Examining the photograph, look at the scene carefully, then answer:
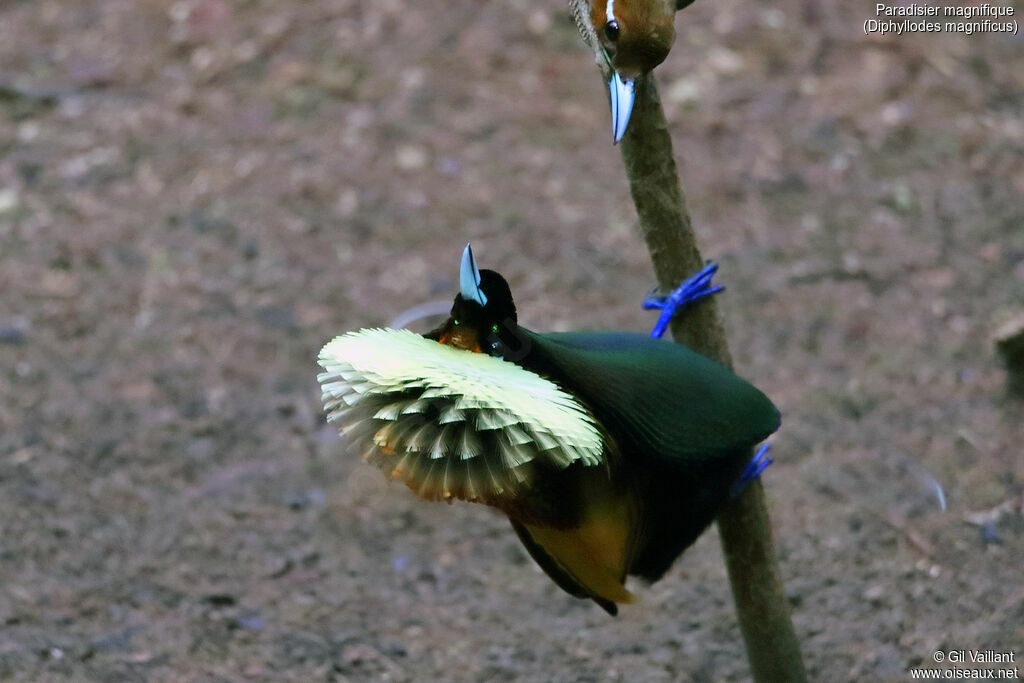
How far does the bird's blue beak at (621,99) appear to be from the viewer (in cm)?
143

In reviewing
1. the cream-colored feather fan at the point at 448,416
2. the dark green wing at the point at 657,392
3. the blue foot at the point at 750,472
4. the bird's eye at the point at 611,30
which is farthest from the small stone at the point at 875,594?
the bird's eye at the point at 611,30

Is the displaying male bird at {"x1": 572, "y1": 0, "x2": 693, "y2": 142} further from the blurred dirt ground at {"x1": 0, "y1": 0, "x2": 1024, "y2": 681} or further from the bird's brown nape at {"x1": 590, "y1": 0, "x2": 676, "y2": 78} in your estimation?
the blurred dirt ground at {"x1": 0, "y1": 0, "x2": 1024, "y2": 681}

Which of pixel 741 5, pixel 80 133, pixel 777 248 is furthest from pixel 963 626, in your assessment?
pixel 80 133

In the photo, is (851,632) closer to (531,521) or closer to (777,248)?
(531,521)

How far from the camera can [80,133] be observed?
13.7 ft

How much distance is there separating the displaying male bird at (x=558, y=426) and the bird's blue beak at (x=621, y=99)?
11.3 inches

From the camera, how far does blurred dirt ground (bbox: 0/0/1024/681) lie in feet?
7.53

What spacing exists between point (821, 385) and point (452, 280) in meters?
1.25

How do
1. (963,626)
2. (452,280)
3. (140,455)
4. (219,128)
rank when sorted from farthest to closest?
(219,128) → (452,280) → (140,455) → (963,626)

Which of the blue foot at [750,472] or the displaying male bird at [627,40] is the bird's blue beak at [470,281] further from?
the blue foot at [750,472]

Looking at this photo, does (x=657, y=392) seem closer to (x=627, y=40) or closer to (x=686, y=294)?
(x=686, y=294)

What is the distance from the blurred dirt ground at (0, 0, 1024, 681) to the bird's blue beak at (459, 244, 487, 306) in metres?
1.10

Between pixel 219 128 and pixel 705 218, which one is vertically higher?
pixel 219 128

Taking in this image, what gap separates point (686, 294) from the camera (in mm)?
1773
